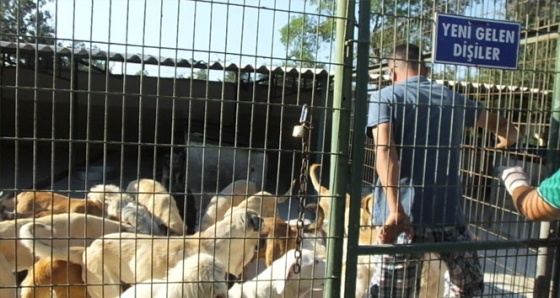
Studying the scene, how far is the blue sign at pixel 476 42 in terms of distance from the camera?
9.74 ft

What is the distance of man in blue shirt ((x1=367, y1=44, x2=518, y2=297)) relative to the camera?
3111 mm

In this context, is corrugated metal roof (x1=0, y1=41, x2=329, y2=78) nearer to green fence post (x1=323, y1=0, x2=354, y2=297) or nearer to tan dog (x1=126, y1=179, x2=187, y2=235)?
green fence post (x1=323, y1=0, x2=354, y2=297)

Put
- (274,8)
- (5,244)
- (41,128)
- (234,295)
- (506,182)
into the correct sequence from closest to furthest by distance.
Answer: (274,8) < (506,182) < (234,295) < (5,244) < (41,128)

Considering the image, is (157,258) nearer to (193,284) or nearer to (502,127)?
(193,284)

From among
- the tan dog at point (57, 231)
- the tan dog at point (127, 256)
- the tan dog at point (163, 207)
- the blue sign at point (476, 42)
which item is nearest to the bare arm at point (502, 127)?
the blue sign at point (476, 42)

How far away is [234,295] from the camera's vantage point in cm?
378

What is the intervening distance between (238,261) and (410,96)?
2420 mm

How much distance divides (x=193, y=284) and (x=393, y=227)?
1.25 m

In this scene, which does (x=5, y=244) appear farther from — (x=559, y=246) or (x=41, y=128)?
(x=41, y=128)

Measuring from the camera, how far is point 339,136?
9.48 ft

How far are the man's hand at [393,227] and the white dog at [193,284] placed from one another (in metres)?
1.00

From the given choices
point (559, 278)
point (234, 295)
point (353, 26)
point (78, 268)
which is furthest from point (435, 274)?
point (78, 268)

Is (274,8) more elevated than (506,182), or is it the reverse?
(274,8)

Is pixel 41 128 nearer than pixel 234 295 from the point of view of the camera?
No
